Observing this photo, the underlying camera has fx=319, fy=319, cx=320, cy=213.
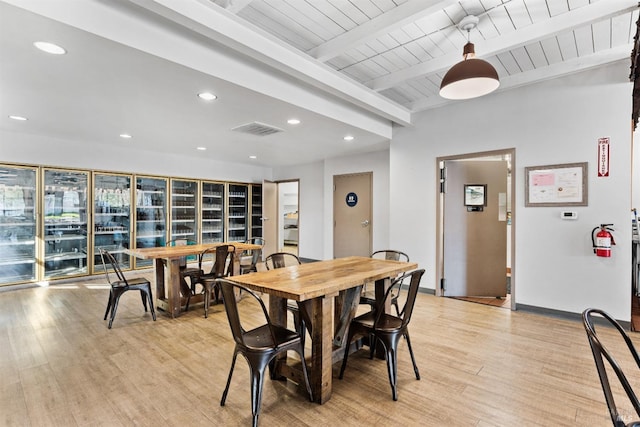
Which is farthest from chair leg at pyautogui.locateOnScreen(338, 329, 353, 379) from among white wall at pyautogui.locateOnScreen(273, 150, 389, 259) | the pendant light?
white wall at pyautogui.locateOnScreen(273, 150, 389, 259)

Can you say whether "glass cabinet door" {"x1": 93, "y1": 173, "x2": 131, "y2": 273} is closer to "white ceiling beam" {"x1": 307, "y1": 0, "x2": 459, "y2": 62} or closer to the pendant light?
"white ceiling beam" {"x1": 307, "y1": 0, "x2": 459, "y2": 62}

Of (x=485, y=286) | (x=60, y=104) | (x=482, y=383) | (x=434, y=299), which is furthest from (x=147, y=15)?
(x=485, y=286)

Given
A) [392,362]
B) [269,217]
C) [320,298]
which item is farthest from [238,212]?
[392,362]

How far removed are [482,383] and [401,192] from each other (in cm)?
313

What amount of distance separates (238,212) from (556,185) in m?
6.37

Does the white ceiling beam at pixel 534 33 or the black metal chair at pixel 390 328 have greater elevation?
the white ceiling beam at pixel 534 33

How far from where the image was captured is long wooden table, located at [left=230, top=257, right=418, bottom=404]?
1.93 meters

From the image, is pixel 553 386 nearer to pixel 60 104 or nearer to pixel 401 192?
pixel 401 192

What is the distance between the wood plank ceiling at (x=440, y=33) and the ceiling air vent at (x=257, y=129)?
126cm

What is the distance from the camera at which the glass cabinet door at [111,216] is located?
565 cm

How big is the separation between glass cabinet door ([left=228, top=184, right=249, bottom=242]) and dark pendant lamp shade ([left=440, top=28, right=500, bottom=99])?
596cm

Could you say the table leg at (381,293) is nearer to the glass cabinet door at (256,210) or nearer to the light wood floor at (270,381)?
the light wood floor at (270,381)

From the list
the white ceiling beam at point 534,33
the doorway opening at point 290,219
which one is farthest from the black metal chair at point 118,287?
the doorway opening at point 290,219

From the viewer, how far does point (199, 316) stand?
3.71 m
